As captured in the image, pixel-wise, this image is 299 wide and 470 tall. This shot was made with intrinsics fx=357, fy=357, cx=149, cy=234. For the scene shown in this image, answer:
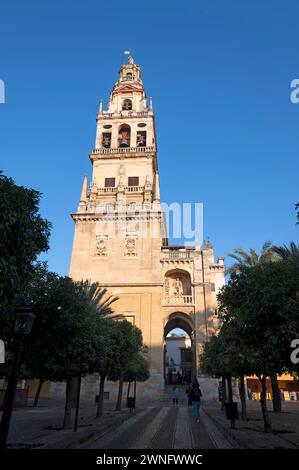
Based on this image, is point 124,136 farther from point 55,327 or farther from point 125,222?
point 55,327

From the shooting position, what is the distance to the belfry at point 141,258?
35.3m

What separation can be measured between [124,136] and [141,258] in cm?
1852

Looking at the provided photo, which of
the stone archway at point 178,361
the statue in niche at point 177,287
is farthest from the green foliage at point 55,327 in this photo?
the stone archway at point 178,361

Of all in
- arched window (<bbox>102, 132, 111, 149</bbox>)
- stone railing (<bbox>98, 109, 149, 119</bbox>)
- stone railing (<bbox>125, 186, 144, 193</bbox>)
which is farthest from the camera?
stone railing (<bbox>98, 109, 149, 119</bbox>)

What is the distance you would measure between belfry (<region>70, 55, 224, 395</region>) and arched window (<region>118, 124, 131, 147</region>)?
714mm

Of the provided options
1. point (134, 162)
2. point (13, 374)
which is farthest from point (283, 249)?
point (134, 162)

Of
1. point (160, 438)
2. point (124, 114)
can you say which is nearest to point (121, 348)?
point (160, 438)

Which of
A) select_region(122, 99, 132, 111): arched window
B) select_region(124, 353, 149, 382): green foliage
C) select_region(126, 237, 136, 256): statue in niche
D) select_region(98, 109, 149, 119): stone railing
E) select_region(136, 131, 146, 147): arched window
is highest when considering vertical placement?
select_region(122, 99, 132, 111): arched window

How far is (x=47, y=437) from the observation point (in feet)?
36.5

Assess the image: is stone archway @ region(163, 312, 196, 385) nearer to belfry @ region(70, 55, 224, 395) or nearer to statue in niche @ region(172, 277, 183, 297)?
belfry @ region(70, 55, 224, 395)

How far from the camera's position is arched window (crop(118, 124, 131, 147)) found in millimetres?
46000

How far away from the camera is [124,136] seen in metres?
47.3

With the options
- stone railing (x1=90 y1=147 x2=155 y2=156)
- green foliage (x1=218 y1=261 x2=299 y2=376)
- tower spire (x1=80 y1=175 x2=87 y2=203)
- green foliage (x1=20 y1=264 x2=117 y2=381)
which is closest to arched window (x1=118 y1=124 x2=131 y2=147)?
stone railing (x1=90 y1=147 x2=155 y2=156)

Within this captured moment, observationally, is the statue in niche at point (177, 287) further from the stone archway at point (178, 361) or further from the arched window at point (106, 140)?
the arched window at point (106, 140)
